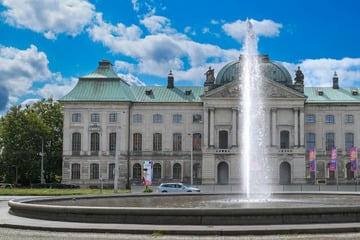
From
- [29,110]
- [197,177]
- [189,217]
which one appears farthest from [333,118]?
[189,217]

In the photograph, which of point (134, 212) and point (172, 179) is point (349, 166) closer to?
point (172, 179)

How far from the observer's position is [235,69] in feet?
282

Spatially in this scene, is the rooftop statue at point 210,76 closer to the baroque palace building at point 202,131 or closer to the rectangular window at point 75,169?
the baroque palace building at point 202,131

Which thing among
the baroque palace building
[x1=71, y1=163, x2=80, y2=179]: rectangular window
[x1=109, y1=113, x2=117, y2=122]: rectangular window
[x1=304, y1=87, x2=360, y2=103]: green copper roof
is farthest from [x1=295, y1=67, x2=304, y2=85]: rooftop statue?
[x1=71, y1=163, x2=80, y2=179]: rectangular window

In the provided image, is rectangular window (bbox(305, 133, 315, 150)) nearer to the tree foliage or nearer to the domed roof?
the domed roof

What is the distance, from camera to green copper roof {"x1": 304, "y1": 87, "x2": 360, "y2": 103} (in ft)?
283

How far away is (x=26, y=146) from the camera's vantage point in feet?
296

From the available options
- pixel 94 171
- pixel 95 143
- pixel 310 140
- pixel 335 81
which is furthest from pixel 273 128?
pixel 94 171

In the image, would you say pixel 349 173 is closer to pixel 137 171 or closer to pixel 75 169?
pixel 137 171

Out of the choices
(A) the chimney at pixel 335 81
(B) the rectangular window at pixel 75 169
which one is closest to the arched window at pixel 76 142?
(B) the rectangular window at pixel 75 169

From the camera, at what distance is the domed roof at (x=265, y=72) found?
279 feet

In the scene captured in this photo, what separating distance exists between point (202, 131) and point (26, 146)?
28.5 meters

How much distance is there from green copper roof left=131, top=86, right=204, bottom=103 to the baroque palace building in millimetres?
299

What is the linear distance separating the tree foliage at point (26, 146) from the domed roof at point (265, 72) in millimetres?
29284
